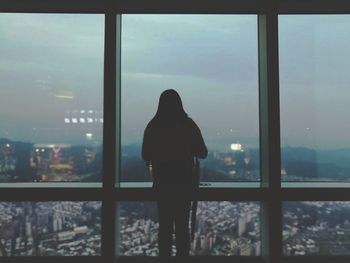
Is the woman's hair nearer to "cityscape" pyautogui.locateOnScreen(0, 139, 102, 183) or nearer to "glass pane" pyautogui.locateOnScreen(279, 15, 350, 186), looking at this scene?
"cityscape" pyautogui.locateOnScreen(0, 139, 102, 183)

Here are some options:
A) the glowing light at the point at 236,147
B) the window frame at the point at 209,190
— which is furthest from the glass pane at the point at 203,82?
the window frame at the point at 209,190

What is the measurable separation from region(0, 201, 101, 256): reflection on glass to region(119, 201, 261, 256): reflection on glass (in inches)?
11.0

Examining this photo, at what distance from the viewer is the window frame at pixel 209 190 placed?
138 inches

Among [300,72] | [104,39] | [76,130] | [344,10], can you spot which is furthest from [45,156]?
[344,10]

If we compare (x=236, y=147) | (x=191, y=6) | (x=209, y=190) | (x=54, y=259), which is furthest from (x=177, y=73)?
(x=54, y=259)

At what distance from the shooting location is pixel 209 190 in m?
3.53

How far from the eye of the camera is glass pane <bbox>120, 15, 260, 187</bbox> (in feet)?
12.1

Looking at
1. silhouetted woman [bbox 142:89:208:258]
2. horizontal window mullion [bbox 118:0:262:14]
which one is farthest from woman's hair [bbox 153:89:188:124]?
horizontal window mullion [bbox 118:0:262:14]

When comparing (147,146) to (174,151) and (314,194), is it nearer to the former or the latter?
(174,151)

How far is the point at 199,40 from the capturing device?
149 inches

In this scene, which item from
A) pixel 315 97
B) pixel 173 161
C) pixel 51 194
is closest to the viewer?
pixel 173 161

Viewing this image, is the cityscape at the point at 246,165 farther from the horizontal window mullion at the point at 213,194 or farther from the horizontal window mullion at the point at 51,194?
the horizontal window mullion at the point at 51,194

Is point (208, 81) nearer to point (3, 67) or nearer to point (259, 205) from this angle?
point (259, 205)

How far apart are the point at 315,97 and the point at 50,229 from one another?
2.83 meters
